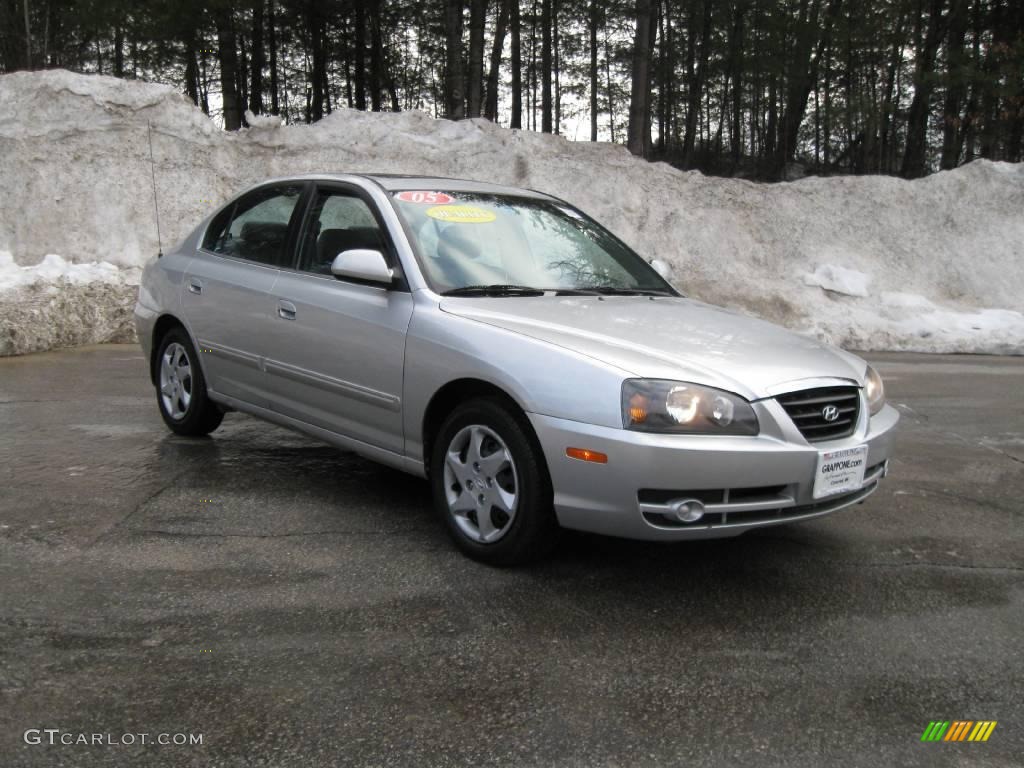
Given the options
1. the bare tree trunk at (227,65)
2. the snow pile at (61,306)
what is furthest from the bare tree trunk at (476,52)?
the snow pile at (61,306)

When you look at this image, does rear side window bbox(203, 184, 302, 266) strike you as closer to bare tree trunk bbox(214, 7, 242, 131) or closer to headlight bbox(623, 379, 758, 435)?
headlight bbox(623, 379, 758, 435)

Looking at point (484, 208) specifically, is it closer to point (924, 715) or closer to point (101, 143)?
point (924, 715)

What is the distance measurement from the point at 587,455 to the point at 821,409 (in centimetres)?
96

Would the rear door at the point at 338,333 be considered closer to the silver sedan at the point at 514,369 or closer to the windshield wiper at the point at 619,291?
the silver sedan at the point at 514,369

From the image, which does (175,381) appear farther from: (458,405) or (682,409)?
(682,409)

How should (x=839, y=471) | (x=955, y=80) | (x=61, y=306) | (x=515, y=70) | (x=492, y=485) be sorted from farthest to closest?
(x=515, y=70)
(x=955, y=80)
(x=61, y=306)
(x=492, y=485)
(x=839, y=471)

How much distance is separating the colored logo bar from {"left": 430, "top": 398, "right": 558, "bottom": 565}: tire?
4.90 ft

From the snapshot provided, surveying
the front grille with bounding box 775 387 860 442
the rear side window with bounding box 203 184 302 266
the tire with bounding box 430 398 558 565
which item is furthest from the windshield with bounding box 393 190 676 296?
the front grille with bounding box 775 387 860 442

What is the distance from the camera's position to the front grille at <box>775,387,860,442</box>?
3.57 m

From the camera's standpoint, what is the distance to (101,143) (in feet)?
50.3

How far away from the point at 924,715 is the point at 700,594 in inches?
40.9

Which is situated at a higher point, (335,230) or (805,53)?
(805,53)

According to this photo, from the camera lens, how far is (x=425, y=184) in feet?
16.3

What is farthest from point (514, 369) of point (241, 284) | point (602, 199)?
point (602, 199)
